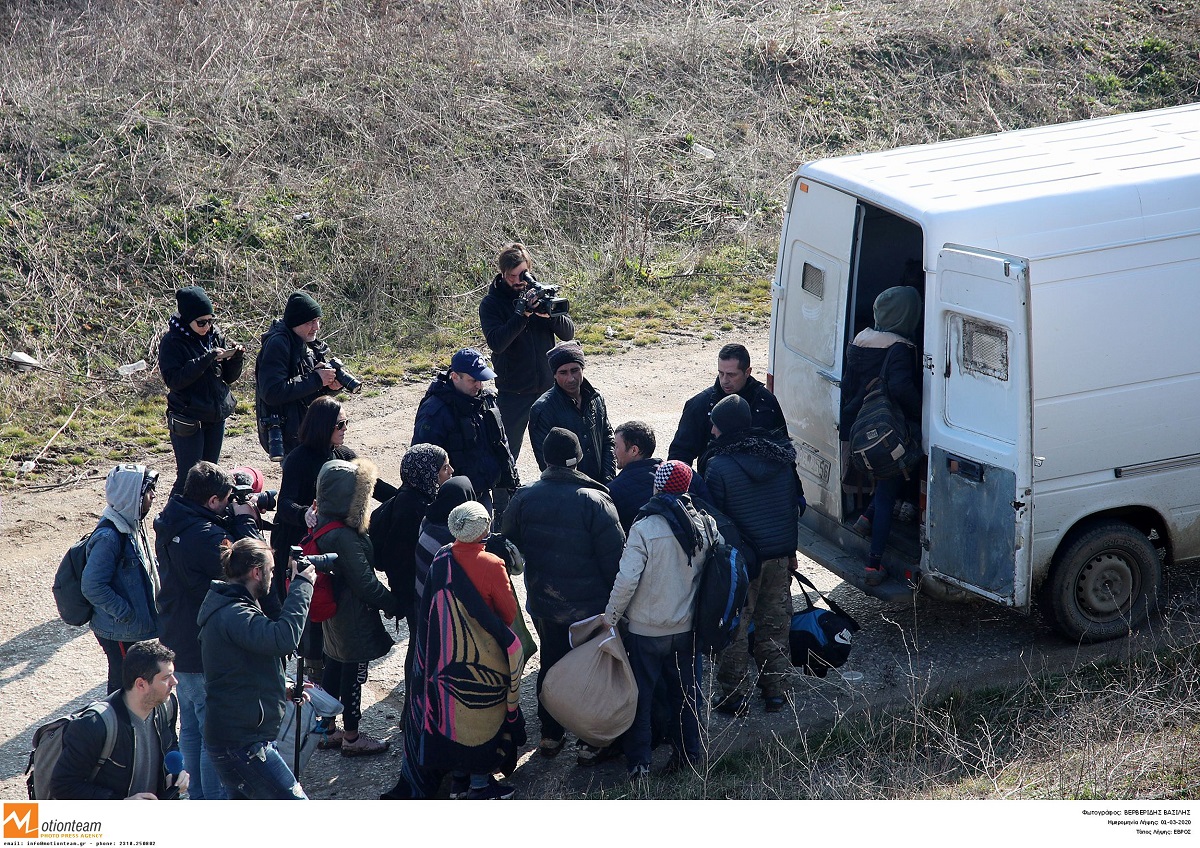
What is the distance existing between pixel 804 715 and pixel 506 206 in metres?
8.70

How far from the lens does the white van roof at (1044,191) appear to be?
5.75 meters

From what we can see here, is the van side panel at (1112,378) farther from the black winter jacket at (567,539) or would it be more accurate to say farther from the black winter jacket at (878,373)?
the black winter jacket at (567,539)

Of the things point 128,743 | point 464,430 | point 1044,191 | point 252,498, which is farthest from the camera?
point 464,430

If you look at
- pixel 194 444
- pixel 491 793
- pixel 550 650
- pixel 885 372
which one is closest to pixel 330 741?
pixel 491 793

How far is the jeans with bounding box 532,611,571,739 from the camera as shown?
18.4ft

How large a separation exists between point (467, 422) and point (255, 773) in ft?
7.88

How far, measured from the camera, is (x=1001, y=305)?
5.50 m

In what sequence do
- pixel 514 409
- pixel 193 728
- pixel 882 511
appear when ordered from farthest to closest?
pixel 514 409
pixel 882 511
pixel 193 728

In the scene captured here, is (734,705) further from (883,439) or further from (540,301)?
(540,301)

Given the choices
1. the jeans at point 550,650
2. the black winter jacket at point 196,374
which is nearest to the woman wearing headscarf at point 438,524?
the jeans at point 550,650

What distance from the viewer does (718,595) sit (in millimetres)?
5273

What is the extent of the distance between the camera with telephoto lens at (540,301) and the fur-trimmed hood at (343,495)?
7.91 feet

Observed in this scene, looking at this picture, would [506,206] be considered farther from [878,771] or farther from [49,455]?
[878,771]

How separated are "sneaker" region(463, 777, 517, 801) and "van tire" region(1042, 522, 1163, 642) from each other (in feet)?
10.0
